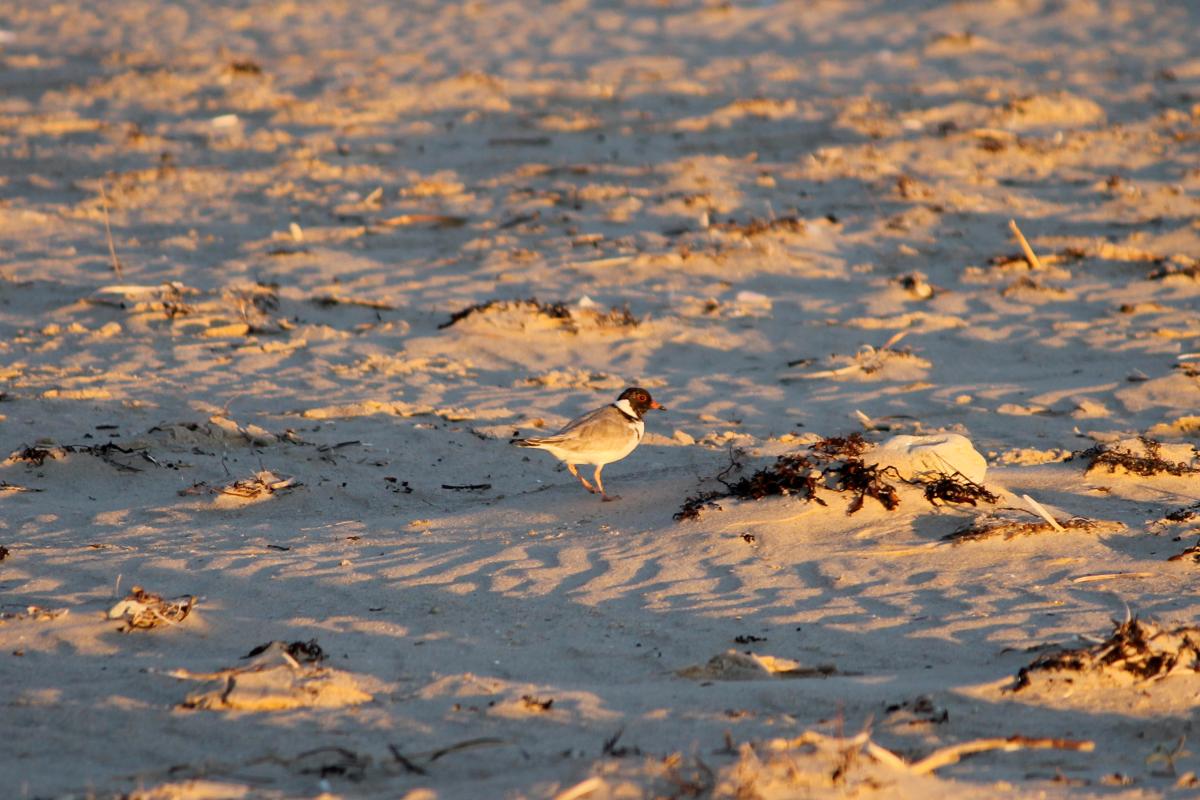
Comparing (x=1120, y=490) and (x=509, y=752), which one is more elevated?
(x=509, y=752)

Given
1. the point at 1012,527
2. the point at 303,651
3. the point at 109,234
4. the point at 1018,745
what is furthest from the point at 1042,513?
the point at 109,234

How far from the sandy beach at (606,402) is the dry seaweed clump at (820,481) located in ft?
0.07

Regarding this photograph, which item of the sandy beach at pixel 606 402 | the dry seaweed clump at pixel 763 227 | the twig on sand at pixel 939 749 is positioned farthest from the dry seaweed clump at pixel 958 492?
the dry seaweed clump at pixel 763 227

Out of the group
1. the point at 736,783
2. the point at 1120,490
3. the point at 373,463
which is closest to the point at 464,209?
the point at 373,463

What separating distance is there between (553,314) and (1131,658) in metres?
6.31

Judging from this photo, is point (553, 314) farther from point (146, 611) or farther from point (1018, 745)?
point (1018, 745)

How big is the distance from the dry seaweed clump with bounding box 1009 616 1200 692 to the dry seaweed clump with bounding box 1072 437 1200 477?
2472 mm

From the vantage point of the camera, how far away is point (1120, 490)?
681 cm

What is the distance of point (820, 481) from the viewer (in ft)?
21.5

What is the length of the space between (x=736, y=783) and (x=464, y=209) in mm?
9695

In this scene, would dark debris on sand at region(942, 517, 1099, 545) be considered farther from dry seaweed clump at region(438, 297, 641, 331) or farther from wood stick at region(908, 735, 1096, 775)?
dry seaweed clump at region(438, 297, 641, 331)

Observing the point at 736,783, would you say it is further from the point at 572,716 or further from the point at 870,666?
the point at 870,666

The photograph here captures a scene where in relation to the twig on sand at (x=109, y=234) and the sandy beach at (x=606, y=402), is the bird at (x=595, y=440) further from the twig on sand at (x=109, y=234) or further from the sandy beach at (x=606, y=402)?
the twig on sand at (x=109, y=234)

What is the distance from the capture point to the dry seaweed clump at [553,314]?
10.2 meters
